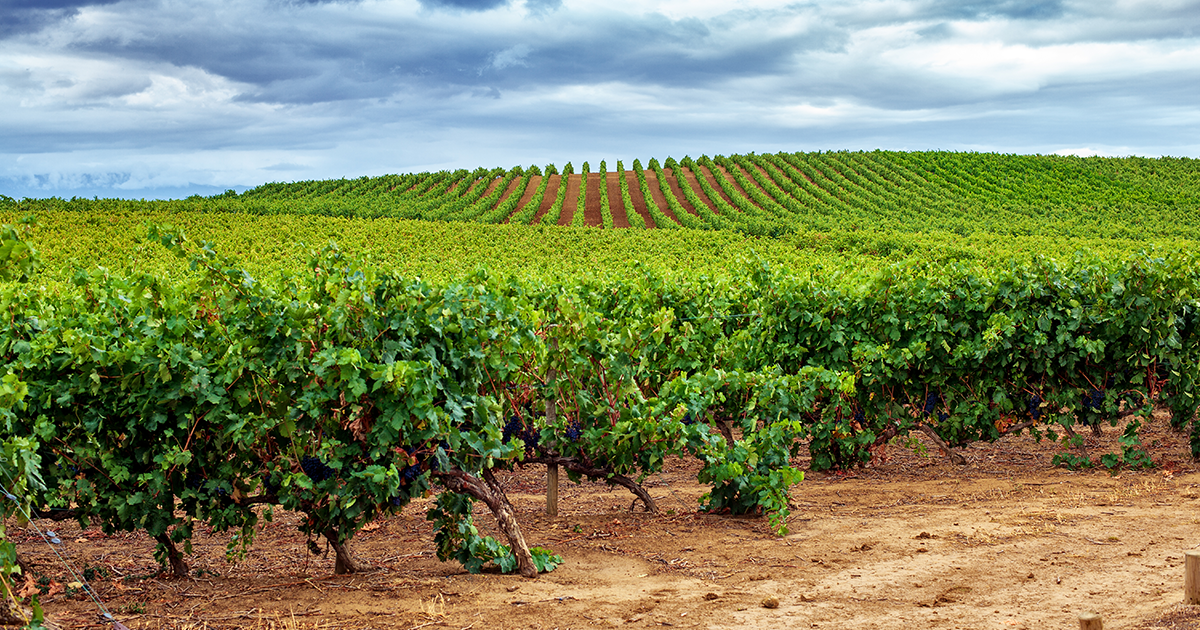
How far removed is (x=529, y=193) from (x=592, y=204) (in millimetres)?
7316

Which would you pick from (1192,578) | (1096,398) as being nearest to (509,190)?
(1096,398)

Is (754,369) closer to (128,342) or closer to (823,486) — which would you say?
→ (823,486)

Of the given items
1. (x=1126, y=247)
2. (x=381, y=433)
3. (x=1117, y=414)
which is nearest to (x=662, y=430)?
(x=381, y=433)

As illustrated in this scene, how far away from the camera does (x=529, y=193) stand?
222ft

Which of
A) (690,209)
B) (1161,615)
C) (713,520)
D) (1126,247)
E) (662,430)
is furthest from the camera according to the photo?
(690,209)

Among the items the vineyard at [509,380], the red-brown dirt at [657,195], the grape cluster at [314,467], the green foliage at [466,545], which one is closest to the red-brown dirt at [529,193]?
the red-brown dirt at [657,195]

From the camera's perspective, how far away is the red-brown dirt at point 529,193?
61356 millimetres

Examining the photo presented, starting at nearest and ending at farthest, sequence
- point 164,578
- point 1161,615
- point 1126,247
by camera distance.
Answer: point 1161,615 → point 164,578 → point 1126,247

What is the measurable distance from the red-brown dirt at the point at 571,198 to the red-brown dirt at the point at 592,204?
651 mm

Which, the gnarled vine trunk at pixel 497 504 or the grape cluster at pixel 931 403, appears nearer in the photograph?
the gnarled vine trunk at pixel 497 504

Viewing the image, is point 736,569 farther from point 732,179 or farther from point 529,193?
point 732,179

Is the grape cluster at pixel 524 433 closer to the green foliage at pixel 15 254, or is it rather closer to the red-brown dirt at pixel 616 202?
the green foliage at pixel 15 254

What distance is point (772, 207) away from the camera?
61.3 metres

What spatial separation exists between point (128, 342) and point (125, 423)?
698mm
